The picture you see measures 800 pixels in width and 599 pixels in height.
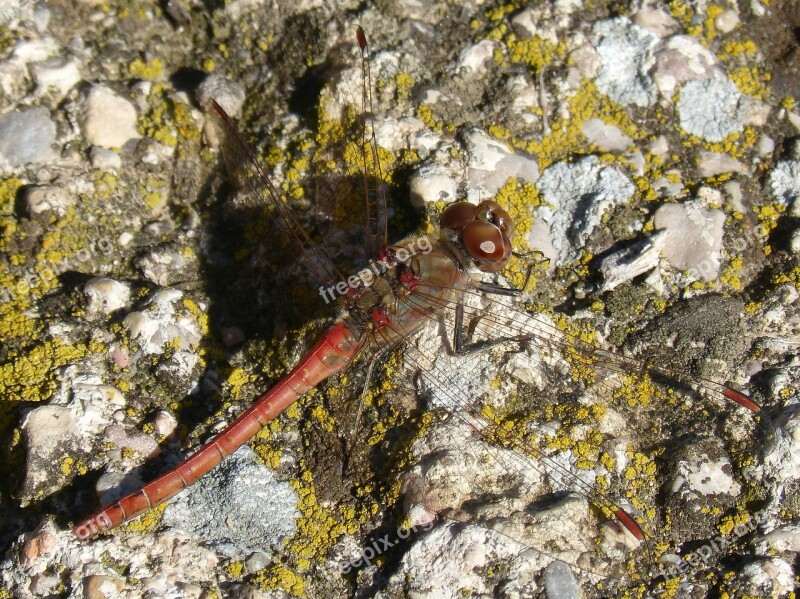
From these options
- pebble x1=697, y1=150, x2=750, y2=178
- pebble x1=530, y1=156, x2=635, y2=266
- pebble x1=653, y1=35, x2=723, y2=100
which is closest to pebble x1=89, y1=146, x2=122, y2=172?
pebble x1=530, y1=156, x2=635, y2=266

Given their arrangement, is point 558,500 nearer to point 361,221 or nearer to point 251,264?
point 361,221

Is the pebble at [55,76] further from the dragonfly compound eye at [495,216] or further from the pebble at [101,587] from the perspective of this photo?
the pebble at [101,587]

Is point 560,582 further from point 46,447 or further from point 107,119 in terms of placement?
point 107,119

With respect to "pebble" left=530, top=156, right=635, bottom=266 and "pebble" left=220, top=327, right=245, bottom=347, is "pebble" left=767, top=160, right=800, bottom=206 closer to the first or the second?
"pebble" left=530, top=156, right=635, bottom=266

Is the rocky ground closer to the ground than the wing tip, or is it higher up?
closer to the ground

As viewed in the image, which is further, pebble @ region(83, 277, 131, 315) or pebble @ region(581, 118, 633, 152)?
pebble @ region(581, 118, 633, 152)

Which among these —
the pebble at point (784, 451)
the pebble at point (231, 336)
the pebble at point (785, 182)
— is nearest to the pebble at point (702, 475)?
the pebble at point (784, 451)
